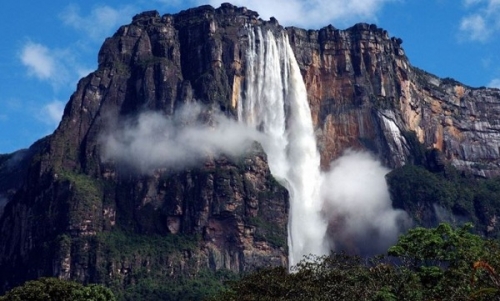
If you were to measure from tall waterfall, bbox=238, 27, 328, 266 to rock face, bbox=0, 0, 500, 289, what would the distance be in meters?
2.50

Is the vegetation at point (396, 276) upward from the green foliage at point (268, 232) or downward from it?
downward

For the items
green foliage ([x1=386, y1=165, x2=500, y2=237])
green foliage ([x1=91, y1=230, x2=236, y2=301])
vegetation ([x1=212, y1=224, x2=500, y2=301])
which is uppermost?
green foliage ([x1=386, y1=165, x2=500, y2=237])

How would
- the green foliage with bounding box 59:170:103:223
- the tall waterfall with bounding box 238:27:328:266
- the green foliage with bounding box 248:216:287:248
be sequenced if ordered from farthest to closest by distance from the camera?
the tall waterfall with bounding box 238:27:328:266, the green foliage with bounding box 59:170:103:223, the green foliage with bounding box 248:216:287:248

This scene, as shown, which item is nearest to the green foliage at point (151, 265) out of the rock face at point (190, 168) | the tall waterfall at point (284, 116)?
the rock face at point (190, 168)

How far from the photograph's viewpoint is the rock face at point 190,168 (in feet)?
534

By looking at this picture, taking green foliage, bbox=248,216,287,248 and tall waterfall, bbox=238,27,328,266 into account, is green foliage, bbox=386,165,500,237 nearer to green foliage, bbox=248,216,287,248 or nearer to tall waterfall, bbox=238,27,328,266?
tall waterfall, bbox=238,27,328,266

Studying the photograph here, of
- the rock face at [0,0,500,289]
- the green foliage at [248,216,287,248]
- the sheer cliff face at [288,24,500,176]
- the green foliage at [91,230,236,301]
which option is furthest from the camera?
the sheer cliff face at [288,24,500,176]

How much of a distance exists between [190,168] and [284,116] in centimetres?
2493

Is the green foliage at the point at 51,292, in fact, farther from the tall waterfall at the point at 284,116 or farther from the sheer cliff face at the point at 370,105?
the sheer cliff face at the point at 370,105

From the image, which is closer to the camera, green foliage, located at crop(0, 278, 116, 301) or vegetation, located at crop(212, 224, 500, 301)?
vegetation, located at crop(212, 224, 500, 301)

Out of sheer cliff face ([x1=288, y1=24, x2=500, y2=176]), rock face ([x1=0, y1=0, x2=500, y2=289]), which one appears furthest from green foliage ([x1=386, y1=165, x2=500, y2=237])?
sheer cliff face ([x1=288, y1=24, x2=500, y2=176])

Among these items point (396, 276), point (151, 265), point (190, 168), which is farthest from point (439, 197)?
point (396, 276)

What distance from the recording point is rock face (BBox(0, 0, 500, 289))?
534 ft

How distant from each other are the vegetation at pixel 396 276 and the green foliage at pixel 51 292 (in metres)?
10.9
